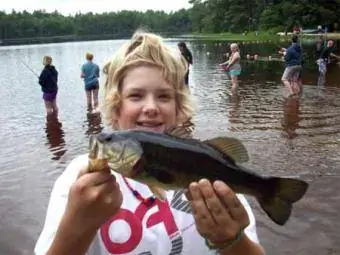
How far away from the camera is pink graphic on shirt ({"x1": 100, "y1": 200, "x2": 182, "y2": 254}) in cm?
257

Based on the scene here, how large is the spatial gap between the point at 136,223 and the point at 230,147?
2.16ft

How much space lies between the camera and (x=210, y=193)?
2184 mm

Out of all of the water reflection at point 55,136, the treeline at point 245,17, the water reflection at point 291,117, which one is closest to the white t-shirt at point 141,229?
the water reflection at point 55,136

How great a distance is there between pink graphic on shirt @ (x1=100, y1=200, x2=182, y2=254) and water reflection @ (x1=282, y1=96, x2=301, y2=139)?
9.25 m

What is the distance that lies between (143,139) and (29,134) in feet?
39.9

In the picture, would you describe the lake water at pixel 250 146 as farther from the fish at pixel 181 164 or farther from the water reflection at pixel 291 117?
the fish at pixel 181 164

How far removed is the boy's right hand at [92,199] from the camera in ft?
7.30

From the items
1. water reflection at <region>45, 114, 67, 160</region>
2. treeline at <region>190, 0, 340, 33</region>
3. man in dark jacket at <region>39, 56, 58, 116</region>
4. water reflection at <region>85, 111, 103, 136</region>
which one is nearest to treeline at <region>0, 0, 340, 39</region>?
treeline at <region>190, 0, 340, 33</region>

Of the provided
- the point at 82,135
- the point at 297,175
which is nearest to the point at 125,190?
the point at 297,175

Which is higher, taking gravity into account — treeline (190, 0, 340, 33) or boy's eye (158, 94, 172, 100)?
boy's eye (158, 94, 172, 100)

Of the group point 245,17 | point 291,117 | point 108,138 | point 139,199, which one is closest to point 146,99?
point 139,199

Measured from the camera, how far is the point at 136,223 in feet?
8.55

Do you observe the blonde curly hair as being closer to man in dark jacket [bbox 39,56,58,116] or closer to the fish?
the fish

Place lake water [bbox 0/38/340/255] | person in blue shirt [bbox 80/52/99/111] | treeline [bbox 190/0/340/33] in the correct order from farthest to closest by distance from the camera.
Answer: treeline [bbox 190/0/340/33], person in blue shirt [bbox 80/52/99/111], lake water [bbox 0/38/340/255]
